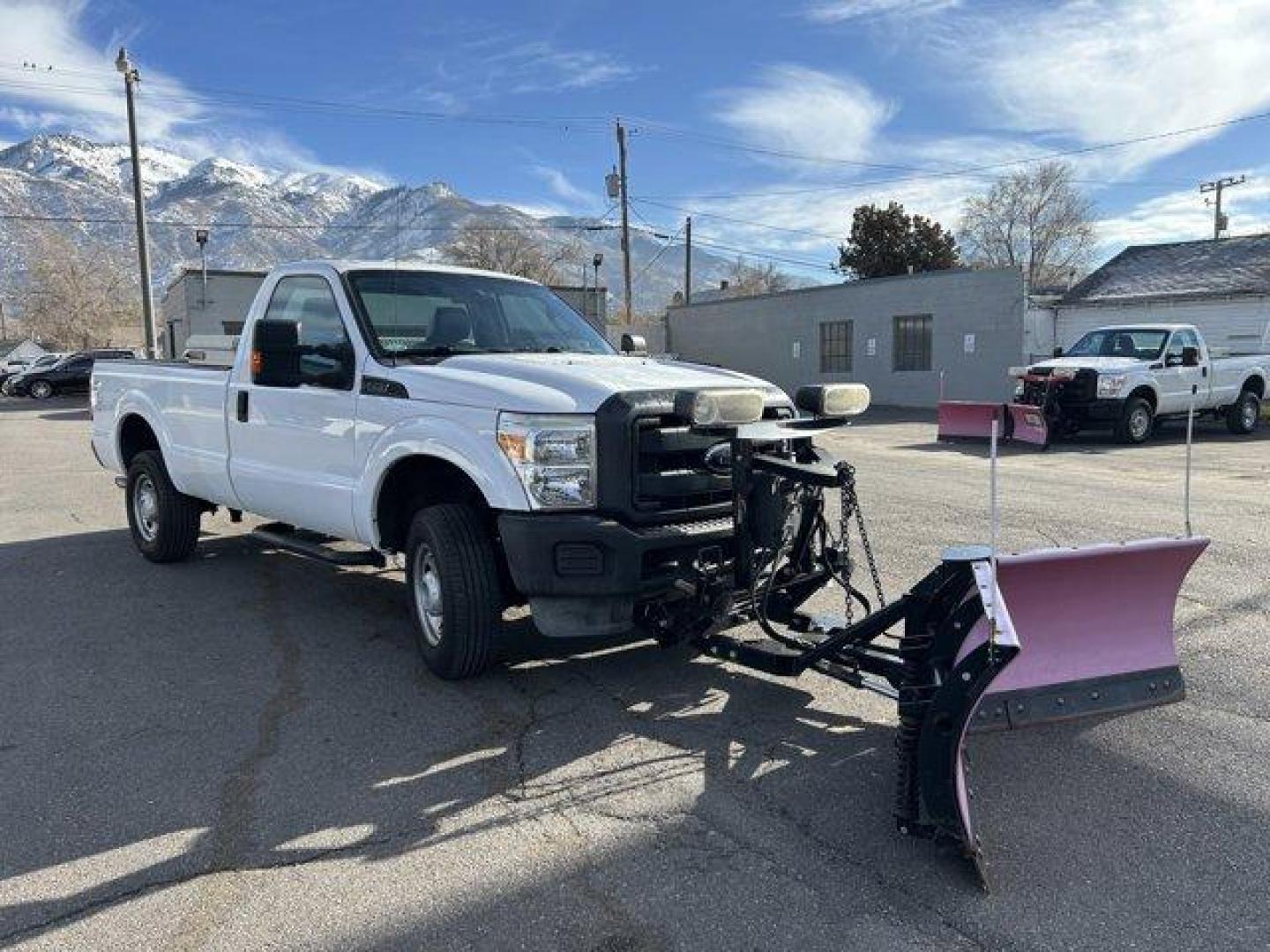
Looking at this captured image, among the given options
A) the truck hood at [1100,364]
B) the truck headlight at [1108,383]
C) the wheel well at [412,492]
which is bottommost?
the wheel well at [412,492]

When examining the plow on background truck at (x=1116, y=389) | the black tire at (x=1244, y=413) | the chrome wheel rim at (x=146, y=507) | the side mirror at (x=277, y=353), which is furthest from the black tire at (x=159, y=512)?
the black tire at (x=1244, y=413)

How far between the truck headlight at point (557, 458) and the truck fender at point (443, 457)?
81 millimetres

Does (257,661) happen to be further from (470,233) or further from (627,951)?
(470,233)

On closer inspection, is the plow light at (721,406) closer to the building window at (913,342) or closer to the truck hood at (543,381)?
the truck hood at (543,381)

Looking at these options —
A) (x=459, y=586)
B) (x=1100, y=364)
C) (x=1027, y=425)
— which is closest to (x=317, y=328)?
(x=459, y=586)

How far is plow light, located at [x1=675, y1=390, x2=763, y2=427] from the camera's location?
13.2 feet

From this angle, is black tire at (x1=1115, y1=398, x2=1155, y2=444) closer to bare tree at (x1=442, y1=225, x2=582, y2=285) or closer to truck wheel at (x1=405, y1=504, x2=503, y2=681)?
truck wheel at (x1=405, y1=504, x2=503, y2=681)

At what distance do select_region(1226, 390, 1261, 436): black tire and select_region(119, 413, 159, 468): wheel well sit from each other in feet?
61.4

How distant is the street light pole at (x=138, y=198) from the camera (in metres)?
27.1

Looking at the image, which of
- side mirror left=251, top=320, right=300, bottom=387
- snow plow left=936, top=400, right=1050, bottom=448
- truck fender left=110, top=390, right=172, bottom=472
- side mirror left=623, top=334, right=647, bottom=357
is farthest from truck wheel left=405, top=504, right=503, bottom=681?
snow plow left=936, top=400, right=1050, bottom=448

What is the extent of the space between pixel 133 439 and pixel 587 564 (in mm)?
5745

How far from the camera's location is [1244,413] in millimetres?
18672

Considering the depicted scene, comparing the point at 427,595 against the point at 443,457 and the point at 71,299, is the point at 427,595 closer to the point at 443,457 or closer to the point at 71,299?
the point at 443,457

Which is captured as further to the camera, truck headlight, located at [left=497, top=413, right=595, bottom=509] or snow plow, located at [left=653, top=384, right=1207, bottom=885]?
truck headlight, located at [left=497, top=413, right=595, bottom=509]
